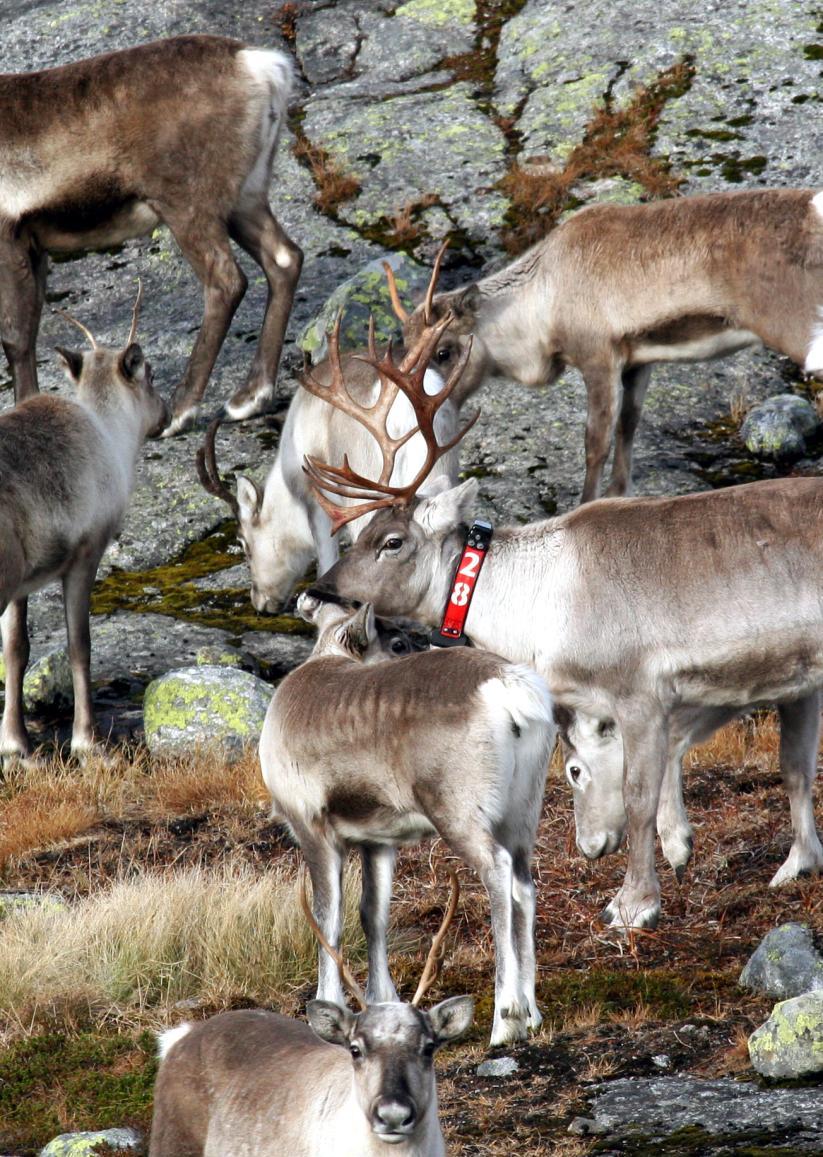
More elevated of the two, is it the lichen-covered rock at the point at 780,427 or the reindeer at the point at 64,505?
the reindeer at the point at 64,505

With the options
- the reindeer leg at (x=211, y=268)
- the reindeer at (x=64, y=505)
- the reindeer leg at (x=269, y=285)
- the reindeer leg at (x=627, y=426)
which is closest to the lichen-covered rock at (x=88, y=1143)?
the reindeer at (x=64, y=505)

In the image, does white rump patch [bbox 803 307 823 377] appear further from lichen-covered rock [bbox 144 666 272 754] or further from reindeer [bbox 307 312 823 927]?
lichen-covered rock [bbox 144 666 272 754]

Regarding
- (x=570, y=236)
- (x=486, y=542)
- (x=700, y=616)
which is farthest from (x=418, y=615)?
(x=570, y=236)

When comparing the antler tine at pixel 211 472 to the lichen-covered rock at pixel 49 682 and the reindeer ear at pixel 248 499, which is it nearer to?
the reindeer ear at pixel 248 499

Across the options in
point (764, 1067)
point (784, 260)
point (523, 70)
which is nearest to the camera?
point (764, 1067)

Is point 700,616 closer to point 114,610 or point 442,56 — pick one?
point 114,610

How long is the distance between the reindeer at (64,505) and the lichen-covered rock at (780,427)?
436 cm

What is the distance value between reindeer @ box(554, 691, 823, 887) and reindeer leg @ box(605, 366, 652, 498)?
3605mm

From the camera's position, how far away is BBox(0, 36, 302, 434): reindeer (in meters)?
11.2

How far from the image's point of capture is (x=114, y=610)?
35.8ft

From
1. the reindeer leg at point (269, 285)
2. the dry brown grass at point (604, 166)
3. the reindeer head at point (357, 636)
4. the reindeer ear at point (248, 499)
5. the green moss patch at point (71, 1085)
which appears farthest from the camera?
the dry brown grass at point (604, 166)

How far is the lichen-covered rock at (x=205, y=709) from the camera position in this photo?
9.20 metres

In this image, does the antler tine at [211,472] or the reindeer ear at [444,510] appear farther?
the antler tine at [211,472]

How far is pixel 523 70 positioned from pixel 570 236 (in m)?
5.50
